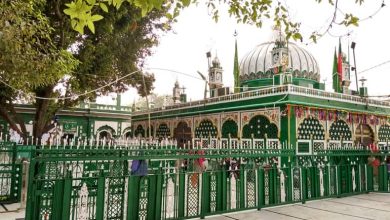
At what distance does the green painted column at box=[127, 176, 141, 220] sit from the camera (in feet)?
15.1

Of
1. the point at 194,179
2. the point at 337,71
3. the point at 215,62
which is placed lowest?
the point at 194,179

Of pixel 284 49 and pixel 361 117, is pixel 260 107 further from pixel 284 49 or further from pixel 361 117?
pixel 361 117

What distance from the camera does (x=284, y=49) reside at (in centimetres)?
1655

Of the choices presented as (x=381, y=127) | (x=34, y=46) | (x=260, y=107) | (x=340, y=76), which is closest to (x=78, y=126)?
(x=260, y=107)

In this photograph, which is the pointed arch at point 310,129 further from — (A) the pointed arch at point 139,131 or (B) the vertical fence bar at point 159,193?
(A) the pointed arch at point 139,131

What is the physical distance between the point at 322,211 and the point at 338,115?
36.2 ft

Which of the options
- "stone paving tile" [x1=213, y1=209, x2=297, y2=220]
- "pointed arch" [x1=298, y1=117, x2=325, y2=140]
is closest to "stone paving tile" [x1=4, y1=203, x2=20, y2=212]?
"stone paving tile" [x1=213, y1=209, x2=297, y2=220]

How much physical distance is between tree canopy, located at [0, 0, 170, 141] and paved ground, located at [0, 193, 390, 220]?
3387 millimetres

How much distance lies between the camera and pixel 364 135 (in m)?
17.2

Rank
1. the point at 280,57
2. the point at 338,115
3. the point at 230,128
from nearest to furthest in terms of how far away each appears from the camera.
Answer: the point at 338,115 < the point at 280,57 < the point at 230,128

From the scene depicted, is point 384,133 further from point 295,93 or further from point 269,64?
point 295,93

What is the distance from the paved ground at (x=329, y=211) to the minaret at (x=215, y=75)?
14.1 m

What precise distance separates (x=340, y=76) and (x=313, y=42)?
56.7 ft

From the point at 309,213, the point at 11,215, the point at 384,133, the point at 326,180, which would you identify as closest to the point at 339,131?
the point at 384,133
